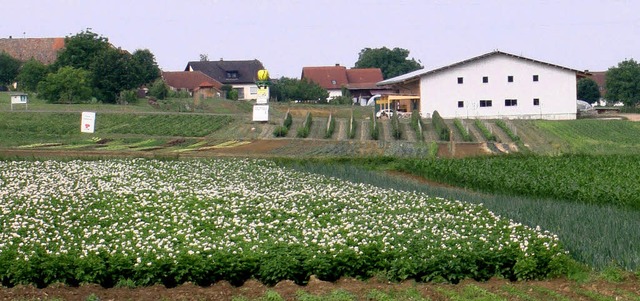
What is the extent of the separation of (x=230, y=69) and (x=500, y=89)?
57.2 meters

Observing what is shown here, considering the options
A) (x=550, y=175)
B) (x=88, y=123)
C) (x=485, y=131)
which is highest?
(x=88, y=123)

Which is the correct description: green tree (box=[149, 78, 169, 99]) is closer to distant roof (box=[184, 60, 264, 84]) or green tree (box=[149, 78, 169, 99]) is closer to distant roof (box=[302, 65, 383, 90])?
distant roof (box=[184, 60, 264, 84])

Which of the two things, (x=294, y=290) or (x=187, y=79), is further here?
(x=187, y=79)

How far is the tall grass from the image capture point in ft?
56.3

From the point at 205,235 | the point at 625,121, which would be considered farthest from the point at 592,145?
the point at 205,235

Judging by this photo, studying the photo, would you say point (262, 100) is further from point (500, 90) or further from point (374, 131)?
point (500, 90)

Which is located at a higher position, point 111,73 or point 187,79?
point 187,79

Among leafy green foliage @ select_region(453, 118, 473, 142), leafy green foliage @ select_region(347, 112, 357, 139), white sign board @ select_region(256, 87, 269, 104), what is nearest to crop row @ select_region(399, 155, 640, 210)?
leafy green foliage @ select_region(453, 118, 473, 142)

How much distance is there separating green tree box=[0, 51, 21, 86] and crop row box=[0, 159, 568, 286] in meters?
79.8

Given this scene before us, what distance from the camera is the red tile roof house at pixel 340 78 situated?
120938 mm

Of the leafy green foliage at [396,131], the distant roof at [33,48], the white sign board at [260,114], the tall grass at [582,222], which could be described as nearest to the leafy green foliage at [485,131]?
the leafy green foliage at [396,131]

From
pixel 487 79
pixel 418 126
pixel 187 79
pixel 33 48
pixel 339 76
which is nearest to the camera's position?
pixel 418 126

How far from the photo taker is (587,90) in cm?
11244

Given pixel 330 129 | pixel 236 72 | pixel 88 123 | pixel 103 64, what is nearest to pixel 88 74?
pixel 103 64
